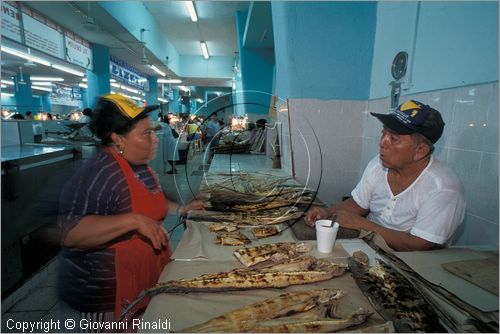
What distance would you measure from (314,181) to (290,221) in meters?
1.56

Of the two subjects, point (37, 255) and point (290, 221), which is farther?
point (37, 255)

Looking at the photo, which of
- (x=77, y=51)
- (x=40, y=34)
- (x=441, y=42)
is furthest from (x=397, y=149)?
(x=77, y=51)

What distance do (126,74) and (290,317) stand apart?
1302 cm

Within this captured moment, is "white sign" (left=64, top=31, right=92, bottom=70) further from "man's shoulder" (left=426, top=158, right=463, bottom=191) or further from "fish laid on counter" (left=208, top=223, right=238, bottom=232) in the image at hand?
"man's shoulder" (left=426, top=158, right=463, bottom=191)

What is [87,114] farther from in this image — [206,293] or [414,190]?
[414,190]

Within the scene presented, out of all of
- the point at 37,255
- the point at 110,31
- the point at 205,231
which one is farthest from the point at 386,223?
the point at 110,31

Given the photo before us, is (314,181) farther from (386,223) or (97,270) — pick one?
(97,270)

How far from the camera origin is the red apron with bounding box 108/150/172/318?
143 centimetres

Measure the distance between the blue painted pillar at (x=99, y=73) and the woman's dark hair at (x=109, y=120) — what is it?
9240 mm

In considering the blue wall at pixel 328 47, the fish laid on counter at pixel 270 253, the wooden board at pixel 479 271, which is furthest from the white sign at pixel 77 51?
the wooden board at pixel 479 271

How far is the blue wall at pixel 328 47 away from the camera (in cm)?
314

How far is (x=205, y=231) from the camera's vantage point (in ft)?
6.06

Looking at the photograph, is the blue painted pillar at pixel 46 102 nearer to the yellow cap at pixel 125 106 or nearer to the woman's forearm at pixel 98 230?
the yellow cap at pixel 125 106

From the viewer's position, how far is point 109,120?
1.53 m
